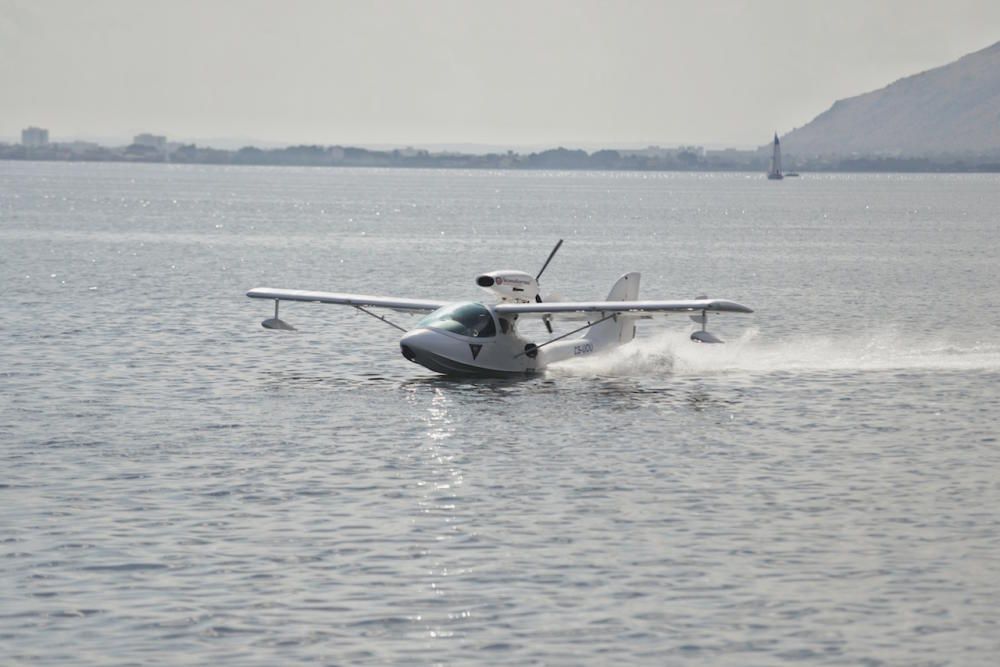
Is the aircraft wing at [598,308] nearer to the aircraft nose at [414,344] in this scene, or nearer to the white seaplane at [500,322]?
the white seaplane at [500,322]

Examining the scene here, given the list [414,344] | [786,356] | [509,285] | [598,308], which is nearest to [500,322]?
[509,285]

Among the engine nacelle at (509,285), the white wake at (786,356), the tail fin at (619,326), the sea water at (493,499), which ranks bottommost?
the white wake at (786,356)

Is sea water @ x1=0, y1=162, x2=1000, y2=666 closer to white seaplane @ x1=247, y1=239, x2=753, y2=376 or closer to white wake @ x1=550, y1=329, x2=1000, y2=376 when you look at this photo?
white wake @ x1=550, y1=329, x2=1000, y2=376

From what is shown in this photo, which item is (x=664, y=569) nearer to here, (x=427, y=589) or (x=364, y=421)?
(x=427, y=589)

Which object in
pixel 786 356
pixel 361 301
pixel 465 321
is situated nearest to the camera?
pixel 465 321

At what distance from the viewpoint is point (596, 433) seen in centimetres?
3500

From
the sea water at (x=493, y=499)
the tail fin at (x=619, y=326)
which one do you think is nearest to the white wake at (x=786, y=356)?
the sea water at (x=493, y=499)

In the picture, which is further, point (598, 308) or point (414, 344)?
point (598, 308)

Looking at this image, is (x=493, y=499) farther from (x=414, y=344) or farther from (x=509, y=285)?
(x=509, y=285)

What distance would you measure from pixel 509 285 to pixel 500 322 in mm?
1122

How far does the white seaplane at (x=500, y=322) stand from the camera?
42000 millimetres

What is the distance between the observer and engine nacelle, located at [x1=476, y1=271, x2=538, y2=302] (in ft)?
145

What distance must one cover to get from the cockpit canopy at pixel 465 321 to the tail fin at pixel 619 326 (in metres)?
5.46

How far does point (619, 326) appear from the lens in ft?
161
